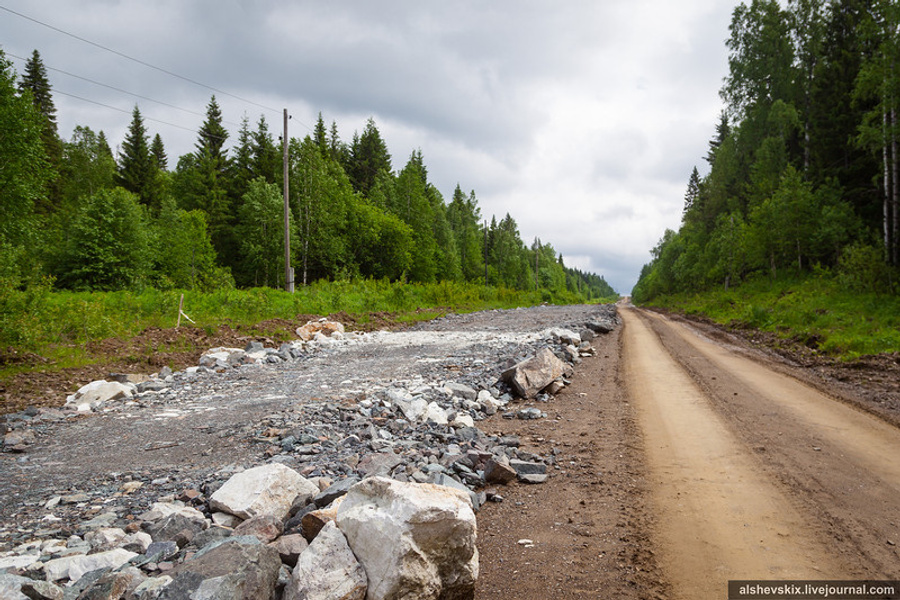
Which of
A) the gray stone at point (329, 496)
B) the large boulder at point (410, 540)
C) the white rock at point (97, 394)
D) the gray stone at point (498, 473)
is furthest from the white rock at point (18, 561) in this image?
the white rock at point (97, 394)

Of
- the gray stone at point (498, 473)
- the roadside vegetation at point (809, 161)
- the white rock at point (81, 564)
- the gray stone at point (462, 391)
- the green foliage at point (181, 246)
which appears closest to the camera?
the white rock at point (81, 564)

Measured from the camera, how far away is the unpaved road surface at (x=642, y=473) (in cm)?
326

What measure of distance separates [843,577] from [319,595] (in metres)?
3.59

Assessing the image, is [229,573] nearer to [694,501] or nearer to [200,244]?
[694,501]

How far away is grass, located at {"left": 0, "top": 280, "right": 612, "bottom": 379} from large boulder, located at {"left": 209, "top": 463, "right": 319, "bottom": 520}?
914 centimetres

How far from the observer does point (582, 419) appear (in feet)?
24.2

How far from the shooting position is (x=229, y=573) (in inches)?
95.0

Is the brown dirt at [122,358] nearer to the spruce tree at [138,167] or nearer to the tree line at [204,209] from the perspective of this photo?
the tree line at [204,209]

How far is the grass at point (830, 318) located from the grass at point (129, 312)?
1793 cm

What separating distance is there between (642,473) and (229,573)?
4.37 meters

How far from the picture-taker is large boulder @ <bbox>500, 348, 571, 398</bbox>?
8.78 meters

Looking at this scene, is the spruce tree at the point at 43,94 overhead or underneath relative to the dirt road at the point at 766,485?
overhead

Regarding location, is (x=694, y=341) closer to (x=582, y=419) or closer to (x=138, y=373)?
(x=582, y=419)

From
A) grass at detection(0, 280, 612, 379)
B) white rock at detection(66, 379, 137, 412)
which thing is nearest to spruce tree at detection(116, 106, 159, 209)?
grass at detection(0, 280, 612, 379)
